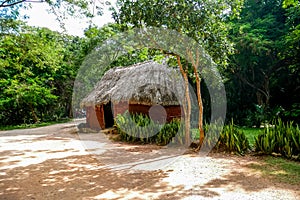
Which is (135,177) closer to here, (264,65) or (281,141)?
(281,141)

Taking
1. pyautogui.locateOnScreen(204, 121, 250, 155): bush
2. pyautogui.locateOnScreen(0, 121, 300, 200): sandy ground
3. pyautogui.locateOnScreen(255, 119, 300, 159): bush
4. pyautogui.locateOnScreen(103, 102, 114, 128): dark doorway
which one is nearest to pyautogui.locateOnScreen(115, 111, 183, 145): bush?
pyautogui.locateOnScreen(0, 121, 300, 200): sandy ground

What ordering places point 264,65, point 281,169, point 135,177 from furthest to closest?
point 264,65
point 281,169
point 135,177

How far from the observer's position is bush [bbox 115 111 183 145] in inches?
260

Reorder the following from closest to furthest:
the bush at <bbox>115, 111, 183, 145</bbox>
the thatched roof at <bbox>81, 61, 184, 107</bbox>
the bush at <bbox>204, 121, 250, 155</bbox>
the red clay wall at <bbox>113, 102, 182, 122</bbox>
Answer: the bush at <bbox>204, 121, 250, 155</bbox> → the bush at <bbox>115, 111, 183, 145</bbox> → the thatched roof at <bbox>81, 61, 184, 107</bbox> → the red clay wall at <bbox>113, 102, 182, 122</bbox>

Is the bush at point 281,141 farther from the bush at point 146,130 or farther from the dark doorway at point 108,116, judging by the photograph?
the dark doorway at point 108,116

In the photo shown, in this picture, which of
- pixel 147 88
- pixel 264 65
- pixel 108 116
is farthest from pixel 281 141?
pixel 108 116

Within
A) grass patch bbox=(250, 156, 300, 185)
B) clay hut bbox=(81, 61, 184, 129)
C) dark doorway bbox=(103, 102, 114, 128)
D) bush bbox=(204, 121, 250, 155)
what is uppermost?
clay hut bbox=(81, 61, 184, 129)

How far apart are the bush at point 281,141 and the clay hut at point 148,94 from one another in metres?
4.60

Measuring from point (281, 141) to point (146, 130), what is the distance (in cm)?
370

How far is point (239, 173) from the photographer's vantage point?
3.99 meters

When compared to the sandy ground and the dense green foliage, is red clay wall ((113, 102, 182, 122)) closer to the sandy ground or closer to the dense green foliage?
the dense green foliage

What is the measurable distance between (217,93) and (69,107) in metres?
13.4

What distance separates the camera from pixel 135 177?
397 centimetres

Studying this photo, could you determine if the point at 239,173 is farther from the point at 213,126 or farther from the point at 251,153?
the point at 213,126
